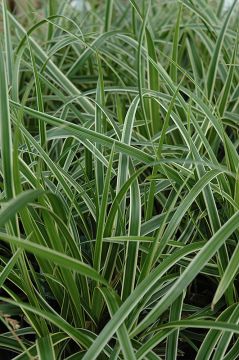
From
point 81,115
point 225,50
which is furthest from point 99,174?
point 225,50

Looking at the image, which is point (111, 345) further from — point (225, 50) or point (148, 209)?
point (225, 50)

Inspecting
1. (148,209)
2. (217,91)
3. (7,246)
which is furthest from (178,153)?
(217,91)

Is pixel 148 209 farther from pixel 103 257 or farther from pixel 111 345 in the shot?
pixel 111 345

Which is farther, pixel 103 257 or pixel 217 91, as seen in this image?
pixel 217 91

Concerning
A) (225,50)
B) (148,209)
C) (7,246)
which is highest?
(225,50)

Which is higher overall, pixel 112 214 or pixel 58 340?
pixel 112 214

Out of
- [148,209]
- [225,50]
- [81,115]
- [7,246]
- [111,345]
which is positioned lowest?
[111,345]

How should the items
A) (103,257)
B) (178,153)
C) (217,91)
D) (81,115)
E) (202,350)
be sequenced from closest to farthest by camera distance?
(202,350) < (103,257) < (178,153) < (81,115) < (217,91)

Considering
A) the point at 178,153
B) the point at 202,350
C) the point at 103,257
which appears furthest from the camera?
the point at 178,153

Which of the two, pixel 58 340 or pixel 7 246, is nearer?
pixel 58 340
